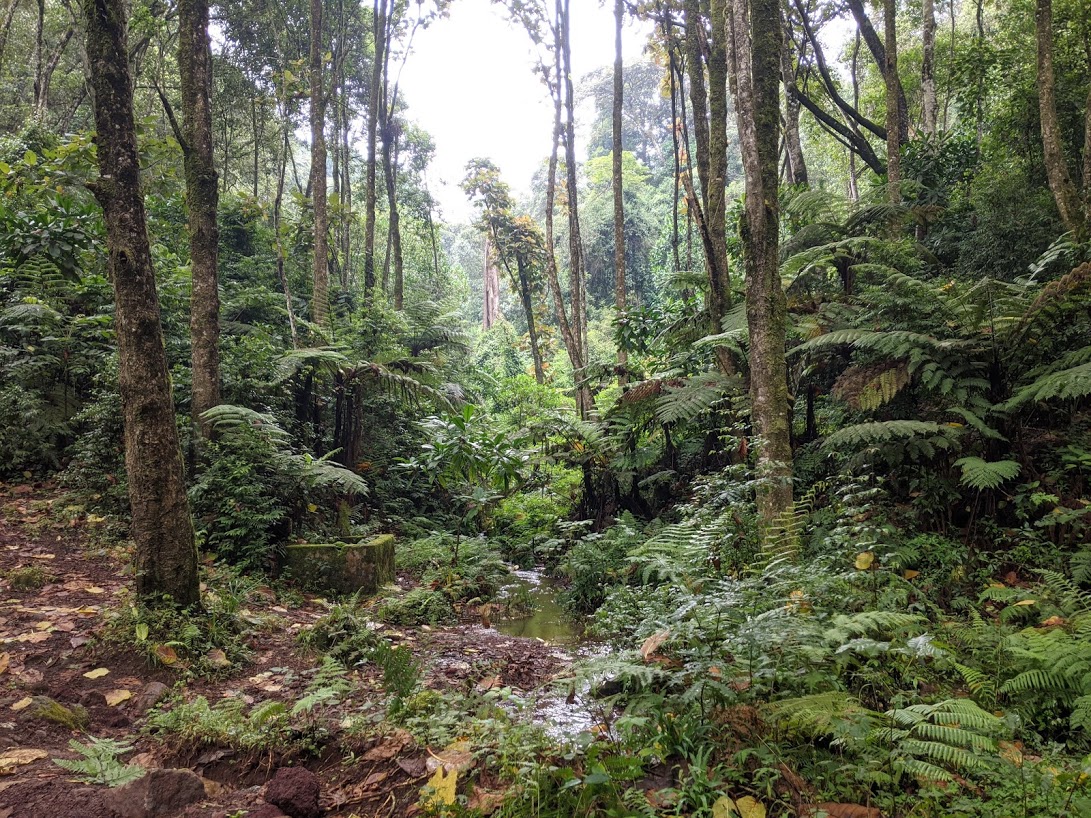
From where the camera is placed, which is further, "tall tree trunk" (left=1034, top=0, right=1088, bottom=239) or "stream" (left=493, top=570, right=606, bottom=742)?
"tall tree trunk" (left=1034, top=0, right=1088, bottom=239)

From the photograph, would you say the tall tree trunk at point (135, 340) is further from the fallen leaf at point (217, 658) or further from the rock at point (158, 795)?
the rock at point (158, 795)

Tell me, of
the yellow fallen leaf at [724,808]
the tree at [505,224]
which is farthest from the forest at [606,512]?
the tree at [505,224]

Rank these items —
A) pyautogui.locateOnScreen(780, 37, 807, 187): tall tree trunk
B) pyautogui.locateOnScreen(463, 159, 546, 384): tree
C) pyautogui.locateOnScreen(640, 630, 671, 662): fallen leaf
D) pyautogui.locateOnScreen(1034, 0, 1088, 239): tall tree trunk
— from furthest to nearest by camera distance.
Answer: pyautogui.locateOnScreen(463, 159, 546, 384): tree, pyautogui.locateOnScreen(780, 37, 807, 187): tall tree trunk, pyautogui.locateOnScreen(1034, 0, 1088, 239): tall tree trunk, pyautogui.locateOnScreen(640, 630, 671, 662): fallen leaf

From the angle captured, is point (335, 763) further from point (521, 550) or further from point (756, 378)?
point (521, 550)

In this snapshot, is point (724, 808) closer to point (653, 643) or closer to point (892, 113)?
point (653, 643)

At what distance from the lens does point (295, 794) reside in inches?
98.3

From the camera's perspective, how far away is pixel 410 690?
3248 millimetres

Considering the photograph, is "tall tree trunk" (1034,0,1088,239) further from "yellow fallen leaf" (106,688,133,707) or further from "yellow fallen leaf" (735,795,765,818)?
"yellow fallen leaf" (106,688,133,707)

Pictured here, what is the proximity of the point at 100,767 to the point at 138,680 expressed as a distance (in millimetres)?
1307

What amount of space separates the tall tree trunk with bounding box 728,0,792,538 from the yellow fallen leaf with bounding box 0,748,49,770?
4528 mm

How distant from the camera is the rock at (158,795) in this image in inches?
94.7

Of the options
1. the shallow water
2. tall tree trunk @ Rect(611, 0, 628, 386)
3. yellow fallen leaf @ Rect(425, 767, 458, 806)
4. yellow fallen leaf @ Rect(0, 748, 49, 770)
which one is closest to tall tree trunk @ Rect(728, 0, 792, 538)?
the shallow water

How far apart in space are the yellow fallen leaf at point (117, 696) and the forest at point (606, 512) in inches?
0.7

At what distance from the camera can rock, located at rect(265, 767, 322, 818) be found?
247 centimetres
